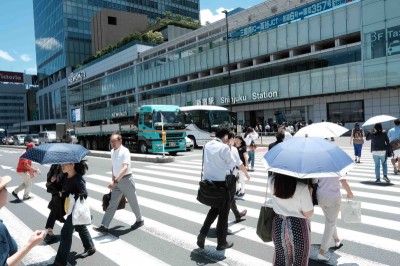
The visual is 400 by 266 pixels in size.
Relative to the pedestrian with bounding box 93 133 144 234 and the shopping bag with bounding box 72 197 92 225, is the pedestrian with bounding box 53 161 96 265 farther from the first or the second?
the pedestrian with bounding box 93 133 144 234

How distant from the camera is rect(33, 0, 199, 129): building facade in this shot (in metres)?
89.6

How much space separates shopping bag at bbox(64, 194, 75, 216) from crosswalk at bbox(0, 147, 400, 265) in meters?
0.78

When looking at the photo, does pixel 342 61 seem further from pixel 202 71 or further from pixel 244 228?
pixel 244 228

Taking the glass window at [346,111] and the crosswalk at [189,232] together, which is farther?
the glass window at [346,111]

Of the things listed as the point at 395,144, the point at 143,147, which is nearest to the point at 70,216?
the point at 395,144

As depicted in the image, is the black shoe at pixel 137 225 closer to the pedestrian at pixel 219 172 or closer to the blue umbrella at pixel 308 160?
the pedestrian at pixel 219 172

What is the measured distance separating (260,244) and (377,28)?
3174 cm

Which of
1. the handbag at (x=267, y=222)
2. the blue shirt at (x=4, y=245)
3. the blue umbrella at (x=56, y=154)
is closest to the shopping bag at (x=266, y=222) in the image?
the handbag at (x=267, y=222)

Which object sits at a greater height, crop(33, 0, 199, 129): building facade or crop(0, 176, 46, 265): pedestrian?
crop(33, 0, 199, 129): building facade

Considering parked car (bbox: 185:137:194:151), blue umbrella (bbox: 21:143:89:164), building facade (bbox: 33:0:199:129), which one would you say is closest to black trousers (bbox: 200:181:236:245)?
blue umbrella (bbox: 21:143:89:164)

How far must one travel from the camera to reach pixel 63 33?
88.7 metres

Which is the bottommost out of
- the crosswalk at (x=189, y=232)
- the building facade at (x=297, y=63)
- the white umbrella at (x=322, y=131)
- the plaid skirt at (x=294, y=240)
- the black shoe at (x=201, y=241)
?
the crosswalk at (x=189, y=232)

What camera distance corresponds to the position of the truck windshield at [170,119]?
67.8 feet

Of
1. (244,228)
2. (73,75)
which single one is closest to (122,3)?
(73,75)
